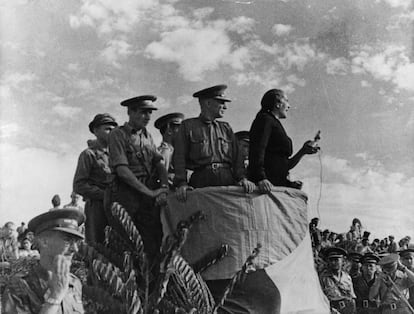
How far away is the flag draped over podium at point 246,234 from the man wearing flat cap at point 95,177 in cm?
105

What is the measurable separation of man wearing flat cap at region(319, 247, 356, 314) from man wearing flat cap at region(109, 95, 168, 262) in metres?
2.31

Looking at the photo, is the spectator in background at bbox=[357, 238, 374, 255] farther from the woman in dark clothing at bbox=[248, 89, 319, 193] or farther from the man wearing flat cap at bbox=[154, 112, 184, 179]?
the woman in dark clothing at bbox=[248, 89, 319, 193]

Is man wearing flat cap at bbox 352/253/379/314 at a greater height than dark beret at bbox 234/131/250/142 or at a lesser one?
lesser

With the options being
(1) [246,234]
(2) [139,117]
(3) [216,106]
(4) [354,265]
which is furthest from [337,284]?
(2) [139,117]

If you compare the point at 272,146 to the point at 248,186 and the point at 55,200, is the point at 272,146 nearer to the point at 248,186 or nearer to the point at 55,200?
the point at 248,186

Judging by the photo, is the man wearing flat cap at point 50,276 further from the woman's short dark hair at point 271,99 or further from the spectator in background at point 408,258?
the spectator in background at point 408,258

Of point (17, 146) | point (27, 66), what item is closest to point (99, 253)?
point (17, 146)

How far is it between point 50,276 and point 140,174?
3.01m

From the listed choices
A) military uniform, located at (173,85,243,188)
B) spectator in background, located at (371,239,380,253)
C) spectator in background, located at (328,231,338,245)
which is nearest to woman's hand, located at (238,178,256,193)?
military uniform, located at (173,85,243,188)

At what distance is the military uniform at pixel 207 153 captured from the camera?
5.80 meters

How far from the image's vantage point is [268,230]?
5512mm

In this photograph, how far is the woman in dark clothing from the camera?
577 cm

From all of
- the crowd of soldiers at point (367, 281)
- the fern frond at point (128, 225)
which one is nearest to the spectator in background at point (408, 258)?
the crowd of soldiers at point (367, 281)

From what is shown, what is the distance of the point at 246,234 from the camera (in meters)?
5.45
